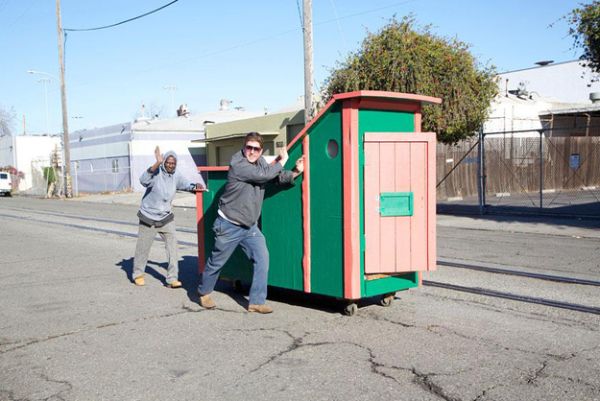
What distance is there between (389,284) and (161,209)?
3109 mm

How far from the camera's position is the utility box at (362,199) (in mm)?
5785

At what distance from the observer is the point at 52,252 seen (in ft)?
36.8

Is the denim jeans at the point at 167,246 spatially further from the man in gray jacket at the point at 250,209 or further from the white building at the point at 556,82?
the white building at the point at 556,82

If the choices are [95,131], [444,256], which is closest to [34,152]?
[95,131]

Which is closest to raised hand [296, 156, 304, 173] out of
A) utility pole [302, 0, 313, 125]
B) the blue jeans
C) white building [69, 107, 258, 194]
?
the blue jeans

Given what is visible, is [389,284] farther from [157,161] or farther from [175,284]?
[157,161]

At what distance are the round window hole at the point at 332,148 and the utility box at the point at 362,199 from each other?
0.01 meters

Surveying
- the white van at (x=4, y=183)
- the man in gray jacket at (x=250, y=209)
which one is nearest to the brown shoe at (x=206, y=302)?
the man in gray jacket at (x=250, y=209)

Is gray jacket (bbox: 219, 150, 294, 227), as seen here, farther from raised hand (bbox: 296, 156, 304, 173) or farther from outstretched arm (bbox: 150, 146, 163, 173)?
outstretched arm (bbox: 150, 146, 163, 173)

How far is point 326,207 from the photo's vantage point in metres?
5.98

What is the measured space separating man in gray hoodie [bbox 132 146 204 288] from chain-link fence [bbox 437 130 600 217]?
16404 millimetres

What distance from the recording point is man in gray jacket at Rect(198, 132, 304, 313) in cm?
609

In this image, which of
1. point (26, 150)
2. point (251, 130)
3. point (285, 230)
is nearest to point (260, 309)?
point (285, 230)

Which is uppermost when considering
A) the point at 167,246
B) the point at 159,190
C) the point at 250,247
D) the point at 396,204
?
the point at 159,190
